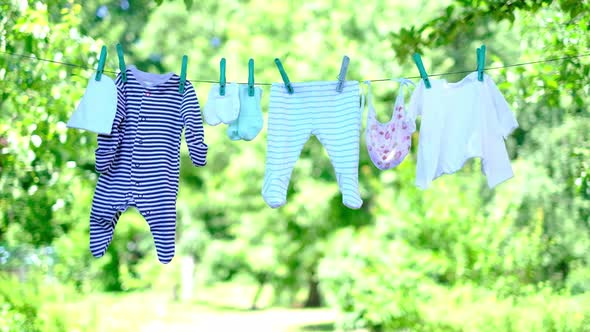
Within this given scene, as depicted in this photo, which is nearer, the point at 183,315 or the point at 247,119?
the point at 247,119

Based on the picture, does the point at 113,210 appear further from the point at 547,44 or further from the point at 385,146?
the point at 547,44

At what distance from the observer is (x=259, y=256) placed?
12656 millimetres

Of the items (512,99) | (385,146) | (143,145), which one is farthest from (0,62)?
(512,99)

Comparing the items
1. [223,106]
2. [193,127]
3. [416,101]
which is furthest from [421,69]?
[193,127]

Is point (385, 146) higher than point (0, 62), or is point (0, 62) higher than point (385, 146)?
point (0, 62)

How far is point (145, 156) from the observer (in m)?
3.74

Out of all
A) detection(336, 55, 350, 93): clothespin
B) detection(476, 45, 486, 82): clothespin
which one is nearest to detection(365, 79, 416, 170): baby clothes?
detection(336, 55, 350, 93): clothespin

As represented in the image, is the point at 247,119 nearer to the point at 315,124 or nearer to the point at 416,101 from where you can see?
the point at 315,124

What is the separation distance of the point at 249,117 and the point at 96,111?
696 millimetres

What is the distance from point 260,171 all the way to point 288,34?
2.13 meters

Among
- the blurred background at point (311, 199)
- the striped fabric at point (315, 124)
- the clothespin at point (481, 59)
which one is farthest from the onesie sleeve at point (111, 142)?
the clothespin at point (481, 59)

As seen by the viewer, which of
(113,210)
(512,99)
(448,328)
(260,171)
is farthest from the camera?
(260,171)

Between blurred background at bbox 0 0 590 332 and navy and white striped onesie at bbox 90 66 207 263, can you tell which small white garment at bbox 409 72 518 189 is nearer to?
navy and white striped onesie at bbox 90 66 207 263

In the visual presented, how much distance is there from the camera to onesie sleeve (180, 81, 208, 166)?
3.79m
